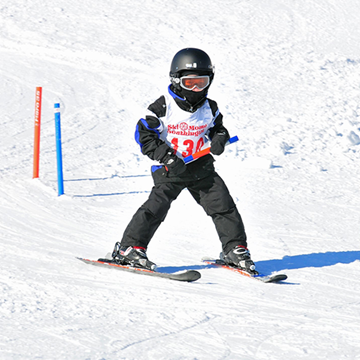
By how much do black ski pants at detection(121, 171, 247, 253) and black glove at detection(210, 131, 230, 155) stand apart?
0.27 m

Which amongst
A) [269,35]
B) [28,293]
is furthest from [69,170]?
[269,35]

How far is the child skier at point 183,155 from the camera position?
4.56 metres

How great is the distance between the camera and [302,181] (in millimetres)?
8328

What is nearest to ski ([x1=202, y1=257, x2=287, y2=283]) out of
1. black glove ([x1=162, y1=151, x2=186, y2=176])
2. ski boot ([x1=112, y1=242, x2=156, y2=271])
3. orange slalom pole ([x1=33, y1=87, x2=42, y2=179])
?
ski boot ([x1=112, y1=242, x2=156, y2=271])

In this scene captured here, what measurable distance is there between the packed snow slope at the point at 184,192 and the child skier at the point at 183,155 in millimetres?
256

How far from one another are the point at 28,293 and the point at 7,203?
274 cm

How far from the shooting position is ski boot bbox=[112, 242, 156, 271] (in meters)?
4.58

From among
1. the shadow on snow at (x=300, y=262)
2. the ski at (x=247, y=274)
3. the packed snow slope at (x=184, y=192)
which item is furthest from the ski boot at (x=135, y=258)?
the ski at (x=247, y=274)

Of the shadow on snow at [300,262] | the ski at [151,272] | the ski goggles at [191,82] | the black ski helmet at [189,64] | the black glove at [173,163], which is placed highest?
the black ski helmet at [189,64]

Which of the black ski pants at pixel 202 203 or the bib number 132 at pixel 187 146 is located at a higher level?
the bib number 132 at pixel 187 146

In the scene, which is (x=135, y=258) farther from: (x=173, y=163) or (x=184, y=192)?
(x=184, y=192)

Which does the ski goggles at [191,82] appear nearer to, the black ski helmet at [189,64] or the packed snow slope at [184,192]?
the black ski helmet at [189,64]

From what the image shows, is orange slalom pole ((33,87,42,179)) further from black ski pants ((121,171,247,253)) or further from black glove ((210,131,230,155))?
black glove ((210,131,230,155))

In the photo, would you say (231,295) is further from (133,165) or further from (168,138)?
(133,165)
